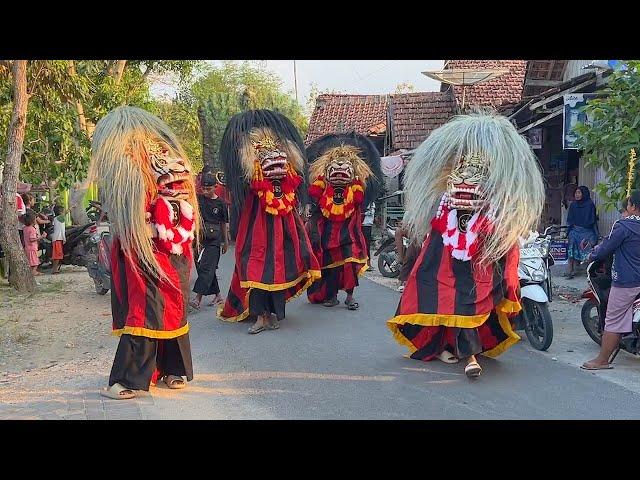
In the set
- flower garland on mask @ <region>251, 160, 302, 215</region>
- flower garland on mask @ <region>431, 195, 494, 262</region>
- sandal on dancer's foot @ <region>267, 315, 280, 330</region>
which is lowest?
sandal on dancer's foot @ <region>267, 315, 280, 330</region>

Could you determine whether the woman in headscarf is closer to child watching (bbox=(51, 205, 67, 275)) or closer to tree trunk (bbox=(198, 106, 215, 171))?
child watching (bbox=(51, 205, 67, 275))

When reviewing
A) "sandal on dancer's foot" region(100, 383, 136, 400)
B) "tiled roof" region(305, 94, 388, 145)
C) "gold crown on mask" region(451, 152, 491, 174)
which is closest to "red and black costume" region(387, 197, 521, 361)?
"gold crown on mask" region(451, 152, 491, 174)

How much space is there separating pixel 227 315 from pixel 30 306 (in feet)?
9.95

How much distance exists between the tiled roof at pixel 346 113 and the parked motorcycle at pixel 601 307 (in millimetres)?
17165

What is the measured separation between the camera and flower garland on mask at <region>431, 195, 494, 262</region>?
5.50 meters

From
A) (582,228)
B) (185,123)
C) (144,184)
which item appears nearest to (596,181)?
(582,228)

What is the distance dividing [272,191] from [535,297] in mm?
2820

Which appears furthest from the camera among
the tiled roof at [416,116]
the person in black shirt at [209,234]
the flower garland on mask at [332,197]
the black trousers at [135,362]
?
the tiled roof at [416,116]

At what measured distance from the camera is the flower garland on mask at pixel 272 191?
733 centimetres

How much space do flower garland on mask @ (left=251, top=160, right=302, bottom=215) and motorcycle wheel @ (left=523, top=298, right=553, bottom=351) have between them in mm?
2592

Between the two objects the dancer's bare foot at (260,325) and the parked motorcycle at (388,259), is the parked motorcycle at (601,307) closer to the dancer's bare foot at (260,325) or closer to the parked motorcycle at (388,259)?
the dancer's bare foot at (260,325)

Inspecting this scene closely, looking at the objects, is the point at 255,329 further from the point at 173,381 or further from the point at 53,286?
the point at 53,286

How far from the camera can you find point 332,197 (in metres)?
8.63

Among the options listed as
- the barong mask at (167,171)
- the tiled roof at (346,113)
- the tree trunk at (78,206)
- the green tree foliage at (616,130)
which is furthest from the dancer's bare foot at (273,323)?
the tiled roof at (346,113)
